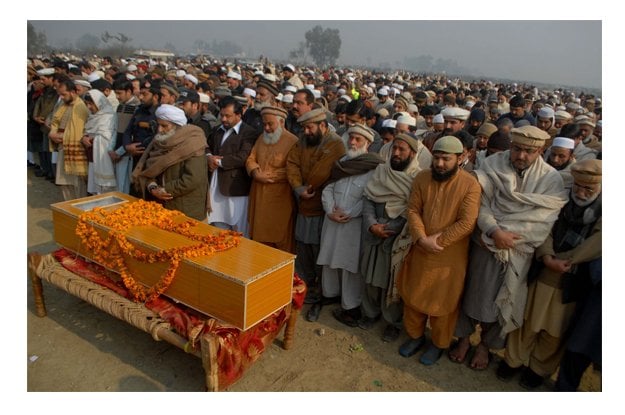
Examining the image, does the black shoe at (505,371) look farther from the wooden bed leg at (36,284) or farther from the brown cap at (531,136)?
the wooden bed leg at (36,284)

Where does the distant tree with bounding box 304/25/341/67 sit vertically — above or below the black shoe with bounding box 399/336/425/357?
above

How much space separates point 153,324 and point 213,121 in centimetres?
408

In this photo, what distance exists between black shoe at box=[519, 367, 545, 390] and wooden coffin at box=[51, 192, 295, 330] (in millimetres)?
2084

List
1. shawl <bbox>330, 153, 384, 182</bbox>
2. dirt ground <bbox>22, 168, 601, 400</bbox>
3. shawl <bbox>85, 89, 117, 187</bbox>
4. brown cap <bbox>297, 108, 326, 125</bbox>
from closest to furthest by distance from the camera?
dirt ground <bbox>22, 168, 601, 400</bbox>, shawl <bbox>330, 153, 384, 182</bbox>, brown cap <bbox>297, 108, 326, 125</bbox>, shawl <bbox>85, 89, 117, 187</bbox>

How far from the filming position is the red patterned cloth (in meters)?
3.15

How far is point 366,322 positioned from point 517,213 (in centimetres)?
188

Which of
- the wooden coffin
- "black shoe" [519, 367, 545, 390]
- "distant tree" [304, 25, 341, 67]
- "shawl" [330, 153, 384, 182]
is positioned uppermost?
"distant tree" [304, 25, 341, 67]

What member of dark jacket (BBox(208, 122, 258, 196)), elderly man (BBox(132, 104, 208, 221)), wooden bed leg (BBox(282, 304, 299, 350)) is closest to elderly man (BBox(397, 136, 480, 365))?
wooden bed leg (BBox(282, 304, 299, 350))

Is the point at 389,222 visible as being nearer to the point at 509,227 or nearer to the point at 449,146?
the point at 449,146

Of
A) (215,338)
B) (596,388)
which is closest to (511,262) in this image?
(596,388)

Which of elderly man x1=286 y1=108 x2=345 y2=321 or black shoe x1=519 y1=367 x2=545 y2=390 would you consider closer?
black shoe x1=519 y1=367 x2=545 y2=390

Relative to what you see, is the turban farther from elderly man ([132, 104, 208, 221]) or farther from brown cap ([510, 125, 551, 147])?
elderly man ([132, 104, 208, 221])

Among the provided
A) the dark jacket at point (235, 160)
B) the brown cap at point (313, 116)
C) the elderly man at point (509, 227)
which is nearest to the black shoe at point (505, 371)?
the elderly man at point (509, 227)

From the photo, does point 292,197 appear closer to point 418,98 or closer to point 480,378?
point 480,378
